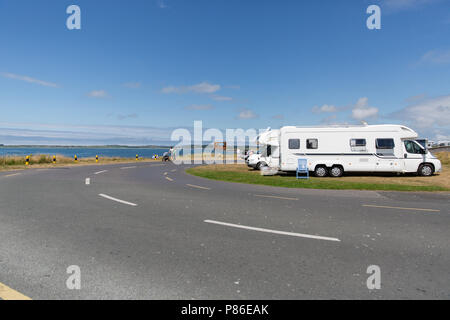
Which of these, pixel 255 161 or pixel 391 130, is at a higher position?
pixel 391 130

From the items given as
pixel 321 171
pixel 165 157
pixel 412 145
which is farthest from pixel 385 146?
pixel 165 157

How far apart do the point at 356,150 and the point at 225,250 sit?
47.3 feet

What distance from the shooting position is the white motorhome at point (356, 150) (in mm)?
15688

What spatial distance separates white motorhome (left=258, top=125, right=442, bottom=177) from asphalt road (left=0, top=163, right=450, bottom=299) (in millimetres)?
8438

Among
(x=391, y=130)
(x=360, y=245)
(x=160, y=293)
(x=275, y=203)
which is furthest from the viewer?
(x=391, y=130)

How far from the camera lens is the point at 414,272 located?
3482 millimetres

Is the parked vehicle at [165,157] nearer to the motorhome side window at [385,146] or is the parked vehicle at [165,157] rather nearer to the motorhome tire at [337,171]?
the motorhome tire at [337,171]

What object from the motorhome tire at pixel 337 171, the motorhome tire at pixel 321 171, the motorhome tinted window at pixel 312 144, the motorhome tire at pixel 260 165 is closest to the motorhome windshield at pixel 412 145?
the motorhome tire at pixel 337 171

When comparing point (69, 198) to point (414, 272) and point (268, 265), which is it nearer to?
point (268, 265)

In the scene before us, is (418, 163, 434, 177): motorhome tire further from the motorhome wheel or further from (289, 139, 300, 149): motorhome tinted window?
(289, 139, 300, 149): motorhome tinted window

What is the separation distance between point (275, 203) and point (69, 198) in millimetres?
7004
